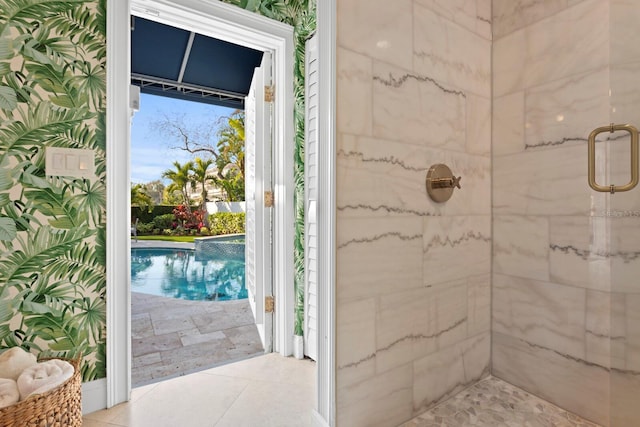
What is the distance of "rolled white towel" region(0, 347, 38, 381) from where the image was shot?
1169mm

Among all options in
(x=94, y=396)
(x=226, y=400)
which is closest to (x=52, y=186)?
(x=94, y=396)

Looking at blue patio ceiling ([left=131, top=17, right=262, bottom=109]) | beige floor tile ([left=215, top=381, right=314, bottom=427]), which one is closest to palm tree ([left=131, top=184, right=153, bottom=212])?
blue patio ceiling ([left=131, top=17, right=262, bottom=109])

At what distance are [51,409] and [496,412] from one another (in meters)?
1.77

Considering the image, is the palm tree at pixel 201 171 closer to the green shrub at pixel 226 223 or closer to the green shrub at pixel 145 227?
the green shrub at pixel 226 223

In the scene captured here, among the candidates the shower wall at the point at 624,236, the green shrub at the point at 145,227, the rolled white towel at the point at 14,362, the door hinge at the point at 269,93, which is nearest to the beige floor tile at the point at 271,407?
the rolled white towel at the point at 14,362

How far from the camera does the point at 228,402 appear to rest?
1.62 metres

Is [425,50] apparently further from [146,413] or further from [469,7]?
[146,413]

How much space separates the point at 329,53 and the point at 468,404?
163 centimetres

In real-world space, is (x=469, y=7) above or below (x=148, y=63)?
below

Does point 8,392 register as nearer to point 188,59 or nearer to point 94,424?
point 94,424

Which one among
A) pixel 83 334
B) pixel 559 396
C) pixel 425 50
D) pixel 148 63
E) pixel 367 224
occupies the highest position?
pixel 148 63

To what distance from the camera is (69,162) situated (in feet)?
4.71

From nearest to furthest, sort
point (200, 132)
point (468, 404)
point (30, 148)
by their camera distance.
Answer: point (30, 148)
point (468, 404)
point (200, 132)

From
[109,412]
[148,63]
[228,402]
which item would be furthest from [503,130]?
[148,63]
